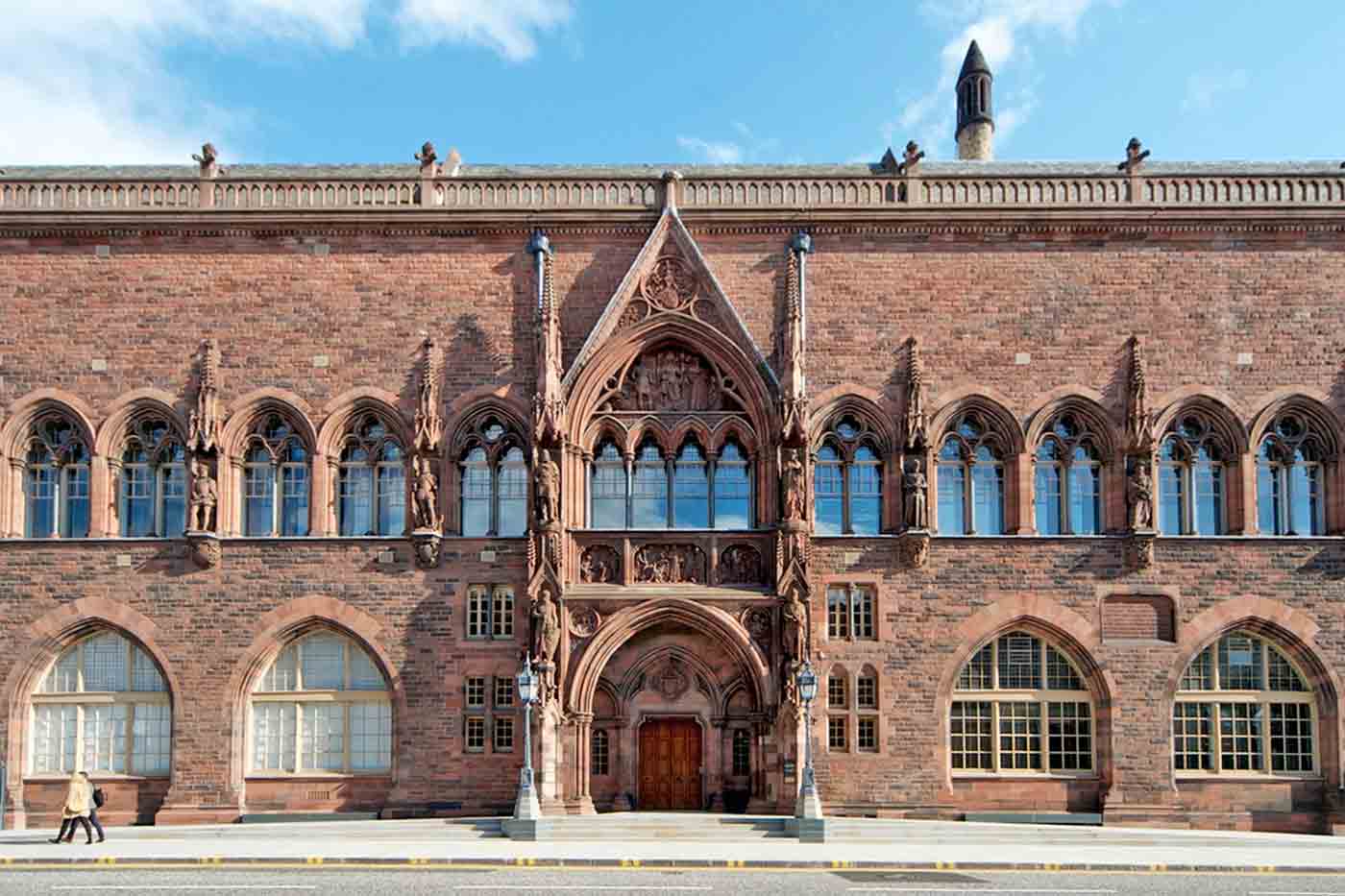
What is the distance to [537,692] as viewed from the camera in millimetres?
25547

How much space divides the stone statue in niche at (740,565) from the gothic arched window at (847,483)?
4.84ft

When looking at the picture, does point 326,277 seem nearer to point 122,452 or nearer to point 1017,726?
point 122,452

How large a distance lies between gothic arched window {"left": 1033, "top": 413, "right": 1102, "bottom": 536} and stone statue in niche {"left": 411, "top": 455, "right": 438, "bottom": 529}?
1171 cm

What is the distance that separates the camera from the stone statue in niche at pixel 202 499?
26688 millimetres

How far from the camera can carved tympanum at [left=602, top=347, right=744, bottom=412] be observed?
27.3m

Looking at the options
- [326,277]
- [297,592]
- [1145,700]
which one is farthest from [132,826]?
[1145,700]

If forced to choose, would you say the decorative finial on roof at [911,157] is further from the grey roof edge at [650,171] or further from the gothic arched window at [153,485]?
the gothic arched window at [153,485]

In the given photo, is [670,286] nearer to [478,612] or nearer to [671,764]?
[478,612]

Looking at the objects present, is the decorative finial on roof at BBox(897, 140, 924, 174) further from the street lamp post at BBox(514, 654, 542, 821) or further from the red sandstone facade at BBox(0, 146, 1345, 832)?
the street lamp post at BBox(514, 654, 542, 821)

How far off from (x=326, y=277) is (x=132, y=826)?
1115 centimetres

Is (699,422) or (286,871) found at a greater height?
(699,422)

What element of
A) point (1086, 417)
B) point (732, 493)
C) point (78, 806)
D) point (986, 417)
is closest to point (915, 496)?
point (986, 417)

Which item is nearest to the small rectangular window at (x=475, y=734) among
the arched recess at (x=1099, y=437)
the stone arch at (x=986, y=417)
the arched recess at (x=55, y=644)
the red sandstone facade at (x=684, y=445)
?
the red sandstone facade at (x=684, y=445)

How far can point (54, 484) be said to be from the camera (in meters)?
27.5
